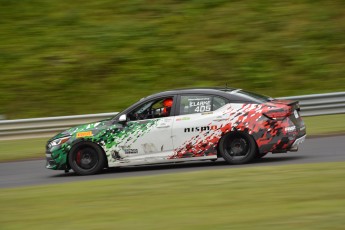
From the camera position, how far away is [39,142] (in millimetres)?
19969

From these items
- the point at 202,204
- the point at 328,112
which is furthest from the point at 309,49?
the point at 202,204

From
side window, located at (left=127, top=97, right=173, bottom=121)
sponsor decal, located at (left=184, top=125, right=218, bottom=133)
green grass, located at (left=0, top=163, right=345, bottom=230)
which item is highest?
side window, located at (left=127, top=97, right=173, bottom=121)

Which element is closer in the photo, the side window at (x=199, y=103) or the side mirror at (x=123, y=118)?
the side window at (x=199, y=103)

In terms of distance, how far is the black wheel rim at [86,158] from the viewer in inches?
549

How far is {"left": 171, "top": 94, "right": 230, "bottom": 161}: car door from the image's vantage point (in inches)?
520

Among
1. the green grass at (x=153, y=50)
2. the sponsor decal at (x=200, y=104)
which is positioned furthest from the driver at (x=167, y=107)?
the green grass at (x=153, y=50)

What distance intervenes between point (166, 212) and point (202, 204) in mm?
519

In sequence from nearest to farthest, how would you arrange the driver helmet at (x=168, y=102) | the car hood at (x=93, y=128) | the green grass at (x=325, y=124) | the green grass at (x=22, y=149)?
the driver helmet at (x=168, y=102)
the car hood at (x=93, y=128)
the green grass at (x=22, y=149)
the green grass at (x=325, y=124)

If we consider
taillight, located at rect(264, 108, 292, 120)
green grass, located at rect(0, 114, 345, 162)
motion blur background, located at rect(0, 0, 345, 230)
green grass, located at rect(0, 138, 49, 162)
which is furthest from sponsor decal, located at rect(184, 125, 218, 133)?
green grass, located at rect(0, 138, 49, 162)

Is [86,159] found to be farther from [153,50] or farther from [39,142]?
[153,50]

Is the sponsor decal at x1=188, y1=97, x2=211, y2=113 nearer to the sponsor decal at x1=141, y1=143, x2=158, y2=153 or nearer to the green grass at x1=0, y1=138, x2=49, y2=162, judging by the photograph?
the sponsor decal at x1=141, y1=143, x2=158, y2=153

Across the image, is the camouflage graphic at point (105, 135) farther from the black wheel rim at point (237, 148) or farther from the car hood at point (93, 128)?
the black wheel rim at point (237, 148)

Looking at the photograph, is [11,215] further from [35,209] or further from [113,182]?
[113,182]

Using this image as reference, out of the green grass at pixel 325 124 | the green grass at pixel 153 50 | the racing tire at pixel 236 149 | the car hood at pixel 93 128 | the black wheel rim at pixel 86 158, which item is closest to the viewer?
the racing tire at pixel 236 149
